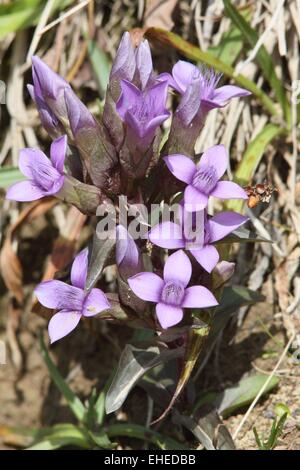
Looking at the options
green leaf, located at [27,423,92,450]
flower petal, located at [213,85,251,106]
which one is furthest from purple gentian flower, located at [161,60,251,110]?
green leaf, located at [27,423,92,450]

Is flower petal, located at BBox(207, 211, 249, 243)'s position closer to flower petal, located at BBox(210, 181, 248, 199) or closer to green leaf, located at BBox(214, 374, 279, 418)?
flower petal, located at BBox(210, 181, 248, 199)

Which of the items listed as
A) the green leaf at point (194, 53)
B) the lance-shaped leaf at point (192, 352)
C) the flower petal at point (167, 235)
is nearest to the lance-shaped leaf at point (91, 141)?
the flower petal at point (167, 235)

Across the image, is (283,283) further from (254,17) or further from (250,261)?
(254,17)

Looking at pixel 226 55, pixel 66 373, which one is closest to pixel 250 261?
pixel 226 55

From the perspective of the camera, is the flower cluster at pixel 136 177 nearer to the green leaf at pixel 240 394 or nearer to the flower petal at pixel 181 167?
the flower petal at pixel 181 167

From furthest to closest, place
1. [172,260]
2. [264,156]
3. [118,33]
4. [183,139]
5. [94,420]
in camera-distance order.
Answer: [118,33] < [264,156] < [94,420] < [183,139] < [172,260]
